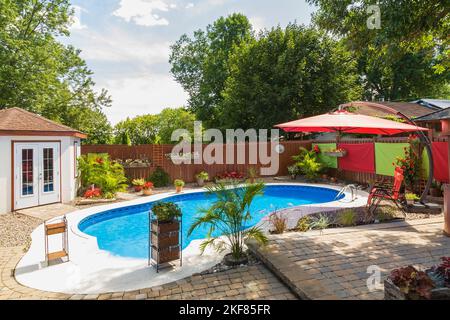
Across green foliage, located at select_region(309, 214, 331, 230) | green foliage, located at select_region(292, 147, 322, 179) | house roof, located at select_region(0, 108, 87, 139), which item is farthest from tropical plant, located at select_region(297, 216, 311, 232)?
house roof, located at select_region(0, 108, 87, 139)

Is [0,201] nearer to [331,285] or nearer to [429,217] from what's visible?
[331,285]

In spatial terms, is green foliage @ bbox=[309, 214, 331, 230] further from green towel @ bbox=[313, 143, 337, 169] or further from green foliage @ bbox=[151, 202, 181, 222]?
green towel @ bbox=[313, 143, 337, 169]

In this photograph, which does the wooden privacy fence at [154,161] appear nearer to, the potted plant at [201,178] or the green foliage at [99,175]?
the potted plant at [201,178]

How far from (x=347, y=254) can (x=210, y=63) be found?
80.5ft

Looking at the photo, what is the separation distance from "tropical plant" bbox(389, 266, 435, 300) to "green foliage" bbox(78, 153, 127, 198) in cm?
962

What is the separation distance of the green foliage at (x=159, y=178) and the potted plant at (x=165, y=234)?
9.08m

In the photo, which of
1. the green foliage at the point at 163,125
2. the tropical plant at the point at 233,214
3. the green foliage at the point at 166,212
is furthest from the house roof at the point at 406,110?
the green foliage at the point at 166,212

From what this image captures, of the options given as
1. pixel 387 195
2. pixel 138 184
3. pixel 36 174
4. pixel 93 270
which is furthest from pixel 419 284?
pixel 138 184

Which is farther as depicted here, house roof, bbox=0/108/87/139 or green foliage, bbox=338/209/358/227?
house roof, bbox=0/108/87/139

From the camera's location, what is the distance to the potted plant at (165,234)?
457cm

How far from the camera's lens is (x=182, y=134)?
858 inches

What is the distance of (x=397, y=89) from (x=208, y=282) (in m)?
35.0

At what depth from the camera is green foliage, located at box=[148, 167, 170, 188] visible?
13.7m
